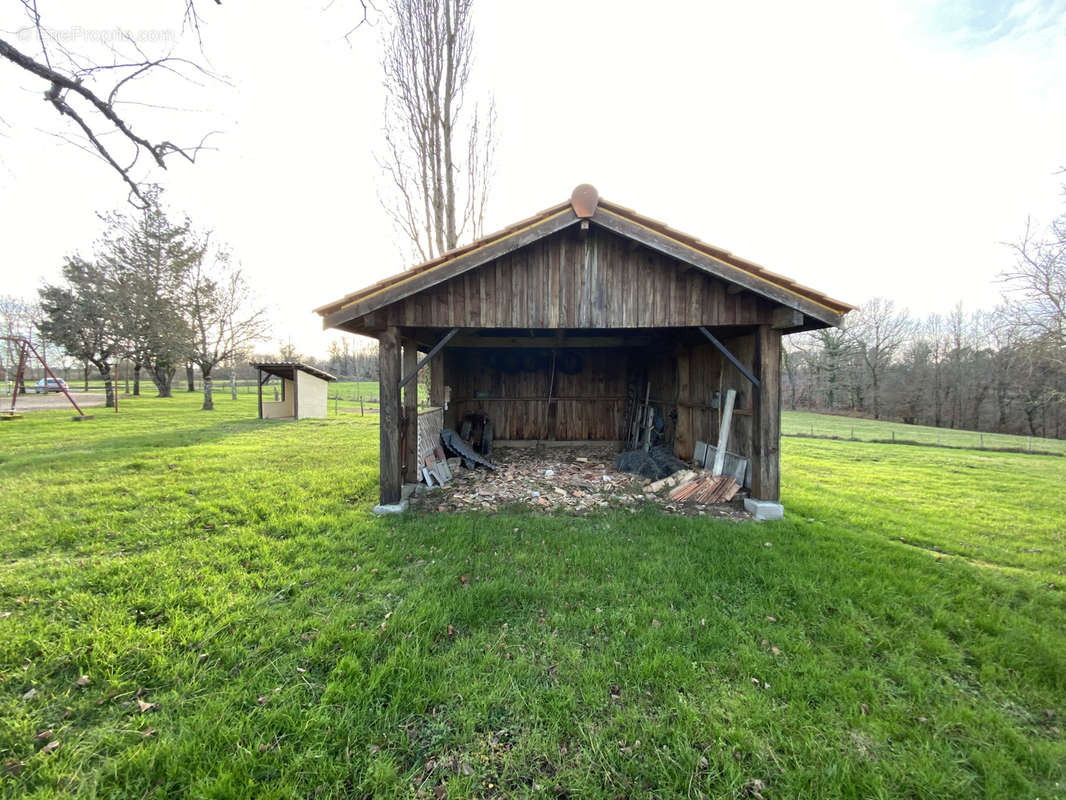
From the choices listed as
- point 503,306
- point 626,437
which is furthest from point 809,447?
point 503,306

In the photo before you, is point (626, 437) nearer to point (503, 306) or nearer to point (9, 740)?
point (503, 306)

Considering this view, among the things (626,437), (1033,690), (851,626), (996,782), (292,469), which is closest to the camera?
(996,782)

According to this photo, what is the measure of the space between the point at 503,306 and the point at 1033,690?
5.73m

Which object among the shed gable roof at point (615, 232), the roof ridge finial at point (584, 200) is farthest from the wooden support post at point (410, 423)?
the roof ridge finial at point (584, 200)

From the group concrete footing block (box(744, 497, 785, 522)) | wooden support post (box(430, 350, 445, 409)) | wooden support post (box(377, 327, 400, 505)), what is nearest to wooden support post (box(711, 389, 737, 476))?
concrete footing block (box(744, 497, 785, 522))

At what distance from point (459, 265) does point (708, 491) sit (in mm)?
4991

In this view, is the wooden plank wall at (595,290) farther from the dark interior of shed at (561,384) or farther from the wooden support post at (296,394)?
the wooden support post at (296,394)

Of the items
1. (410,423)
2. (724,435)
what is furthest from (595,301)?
(410,423)

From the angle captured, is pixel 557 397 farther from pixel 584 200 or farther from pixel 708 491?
pixel 584 200

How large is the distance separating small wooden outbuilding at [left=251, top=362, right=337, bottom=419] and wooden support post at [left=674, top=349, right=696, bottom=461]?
15.9 metres

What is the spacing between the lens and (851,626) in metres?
3.24

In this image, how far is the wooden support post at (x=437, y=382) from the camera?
8328mm

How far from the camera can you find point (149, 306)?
1980 cm

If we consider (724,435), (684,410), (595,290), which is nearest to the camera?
(595,290)
